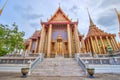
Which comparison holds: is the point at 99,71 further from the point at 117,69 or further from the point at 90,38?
the point at 90,38

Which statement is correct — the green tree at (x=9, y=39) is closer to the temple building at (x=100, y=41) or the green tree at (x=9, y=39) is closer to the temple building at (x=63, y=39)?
the temple building at (x=63, y=39)

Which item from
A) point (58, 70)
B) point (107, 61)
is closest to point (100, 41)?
point (107, 61)

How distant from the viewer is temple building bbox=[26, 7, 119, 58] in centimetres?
1795

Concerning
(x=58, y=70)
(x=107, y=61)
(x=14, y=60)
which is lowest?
(x=58, y=70)

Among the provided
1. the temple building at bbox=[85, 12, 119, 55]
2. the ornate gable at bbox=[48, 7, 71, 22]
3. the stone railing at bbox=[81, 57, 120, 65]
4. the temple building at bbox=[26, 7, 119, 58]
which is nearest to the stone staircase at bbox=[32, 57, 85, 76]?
the stone railing at bbox=[81, 57, 120, 65]

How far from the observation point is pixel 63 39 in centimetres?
1989

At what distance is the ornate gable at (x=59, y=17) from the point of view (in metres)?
21.4

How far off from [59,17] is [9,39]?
14.8 metres

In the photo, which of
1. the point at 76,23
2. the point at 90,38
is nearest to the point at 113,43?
the point at 90,38

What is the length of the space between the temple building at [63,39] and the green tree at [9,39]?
7392 mm

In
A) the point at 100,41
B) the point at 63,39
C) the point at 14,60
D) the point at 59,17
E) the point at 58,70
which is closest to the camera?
the point at 58,70

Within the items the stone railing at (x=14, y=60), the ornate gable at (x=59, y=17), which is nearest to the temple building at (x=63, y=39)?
the ornate gable at (x=59, y=17)

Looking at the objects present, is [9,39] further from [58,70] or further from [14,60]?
[58,70]

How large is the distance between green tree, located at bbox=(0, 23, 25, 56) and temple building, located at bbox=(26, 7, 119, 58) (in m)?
7.39
